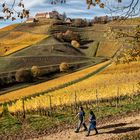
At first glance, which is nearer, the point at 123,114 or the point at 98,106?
the point at 123,114

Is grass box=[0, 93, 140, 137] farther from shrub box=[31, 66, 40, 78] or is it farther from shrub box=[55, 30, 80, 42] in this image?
shrub box=[55, 30, 80, 42]

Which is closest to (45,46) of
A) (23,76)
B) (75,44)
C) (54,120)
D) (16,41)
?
(75,44)

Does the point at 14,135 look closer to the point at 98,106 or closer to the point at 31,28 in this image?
the point at 98,106

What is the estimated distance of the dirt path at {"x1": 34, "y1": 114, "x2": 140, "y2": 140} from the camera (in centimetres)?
2914

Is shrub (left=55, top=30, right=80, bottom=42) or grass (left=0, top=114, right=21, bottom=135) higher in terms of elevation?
grass (left=0, top=114, right=21, bottom=135)

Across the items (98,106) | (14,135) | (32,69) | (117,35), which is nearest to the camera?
(117,35)

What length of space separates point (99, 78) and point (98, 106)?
32809 millimetres

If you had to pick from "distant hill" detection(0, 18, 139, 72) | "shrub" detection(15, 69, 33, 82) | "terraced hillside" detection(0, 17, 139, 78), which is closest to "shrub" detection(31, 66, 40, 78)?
"shrub" detection(15, 69, 33, 82)

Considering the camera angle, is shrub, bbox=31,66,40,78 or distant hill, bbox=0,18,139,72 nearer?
shrub, bbox=31,66,40,78

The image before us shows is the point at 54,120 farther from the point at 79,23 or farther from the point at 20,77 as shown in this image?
the point at 79,23

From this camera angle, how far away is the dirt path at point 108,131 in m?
29.1

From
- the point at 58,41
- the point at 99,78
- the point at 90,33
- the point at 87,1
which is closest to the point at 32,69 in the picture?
the point at 99,78

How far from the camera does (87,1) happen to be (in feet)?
46.7

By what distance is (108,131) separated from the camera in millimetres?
30234
